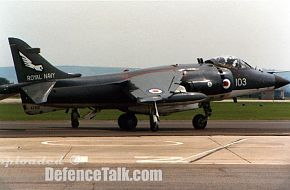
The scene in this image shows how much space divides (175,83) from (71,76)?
5341 millimetres

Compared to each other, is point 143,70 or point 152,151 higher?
point 143,70

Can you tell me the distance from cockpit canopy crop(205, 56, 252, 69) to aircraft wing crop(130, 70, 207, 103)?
93.2 inches

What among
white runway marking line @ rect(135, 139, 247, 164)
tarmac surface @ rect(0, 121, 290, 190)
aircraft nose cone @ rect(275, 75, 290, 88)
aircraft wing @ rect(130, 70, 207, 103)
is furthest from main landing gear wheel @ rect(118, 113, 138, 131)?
white runway marking line @ rect(135, 139, 247, 164)

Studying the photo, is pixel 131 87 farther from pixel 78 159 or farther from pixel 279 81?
pixel 78 159

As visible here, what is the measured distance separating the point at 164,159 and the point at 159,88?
433 inches

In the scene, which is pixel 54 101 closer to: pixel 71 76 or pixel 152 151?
pixel 71 76

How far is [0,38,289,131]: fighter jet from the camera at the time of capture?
23.1m

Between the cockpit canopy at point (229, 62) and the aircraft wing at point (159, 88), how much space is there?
7.77 ft

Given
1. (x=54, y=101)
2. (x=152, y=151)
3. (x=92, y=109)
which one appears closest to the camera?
(x=152, y=151)

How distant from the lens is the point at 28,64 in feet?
78.7

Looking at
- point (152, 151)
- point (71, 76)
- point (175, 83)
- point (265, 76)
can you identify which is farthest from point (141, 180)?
point (265, 76)

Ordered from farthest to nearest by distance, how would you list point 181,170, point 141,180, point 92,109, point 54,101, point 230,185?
point 92,109, point 54,101, point 181,170, point 141,180, point 230,185

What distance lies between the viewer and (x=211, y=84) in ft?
80.2

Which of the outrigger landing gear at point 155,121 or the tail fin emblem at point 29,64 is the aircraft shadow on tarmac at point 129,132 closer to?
the outrigger landing gear at point 155,121
